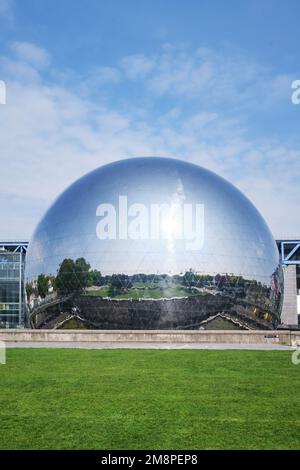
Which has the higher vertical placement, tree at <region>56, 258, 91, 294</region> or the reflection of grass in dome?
tree at <region>56, 258, 91, 294</region>

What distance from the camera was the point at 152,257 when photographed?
838 inches

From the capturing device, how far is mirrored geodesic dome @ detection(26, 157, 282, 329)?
69.7 feet

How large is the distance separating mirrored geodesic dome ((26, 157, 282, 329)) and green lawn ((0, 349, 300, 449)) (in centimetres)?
690

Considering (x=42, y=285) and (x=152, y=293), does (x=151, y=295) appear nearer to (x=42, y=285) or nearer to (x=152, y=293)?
(x=152, y=293)

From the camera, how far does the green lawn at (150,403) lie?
6262 millimetres

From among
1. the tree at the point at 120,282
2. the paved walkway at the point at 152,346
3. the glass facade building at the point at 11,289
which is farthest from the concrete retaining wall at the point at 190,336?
the glass facade building at the point at 11,289

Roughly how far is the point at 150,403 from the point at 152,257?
42.8 feet

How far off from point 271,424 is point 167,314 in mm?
14347

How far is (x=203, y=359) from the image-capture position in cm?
1441

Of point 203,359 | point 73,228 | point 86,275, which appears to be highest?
point 73,228

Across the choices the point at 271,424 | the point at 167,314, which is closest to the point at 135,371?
the point at 271,424

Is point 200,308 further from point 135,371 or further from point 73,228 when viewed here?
point 135,371

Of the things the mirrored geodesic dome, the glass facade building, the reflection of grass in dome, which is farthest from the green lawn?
the glass facade building

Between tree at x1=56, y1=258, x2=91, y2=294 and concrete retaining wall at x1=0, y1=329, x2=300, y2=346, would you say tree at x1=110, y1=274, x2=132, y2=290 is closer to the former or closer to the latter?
tree at x1=56, y1=258, x2=91, y2=294
